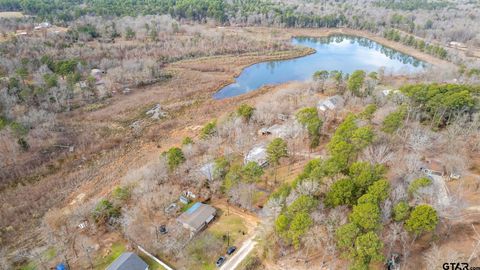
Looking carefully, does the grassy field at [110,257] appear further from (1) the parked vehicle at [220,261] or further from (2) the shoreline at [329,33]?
(2) the shoreline at [329,33]

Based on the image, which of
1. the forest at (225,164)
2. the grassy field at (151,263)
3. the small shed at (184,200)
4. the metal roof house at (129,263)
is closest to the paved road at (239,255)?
the forest at (225,164)

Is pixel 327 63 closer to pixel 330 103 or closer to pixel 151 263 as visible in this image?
pixel 330 103

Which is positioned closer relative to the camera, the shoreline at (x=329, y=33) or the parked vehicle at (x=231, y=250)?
the parked vehicle at (x=231, y=250)

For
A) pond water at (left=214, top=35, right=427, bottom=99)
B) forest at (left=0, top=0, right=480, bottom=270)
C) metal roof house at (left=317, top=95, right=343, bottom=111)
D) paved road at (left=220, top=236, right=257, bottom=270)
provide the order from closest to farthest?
forest at (left=0, top=0, right=480, bottom=270) → paved road at (left=220, top=236, right=257, bottom=270) → metal roof house at (left=317, top=95, right=343, bottom=111) → pond water at (left=214, top=35, right=427, bottom=99)

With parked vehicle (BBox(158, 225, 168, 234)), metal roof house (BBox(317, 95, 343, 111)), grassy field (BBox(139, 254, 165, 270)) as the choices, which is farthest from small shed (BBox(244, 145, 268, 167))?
metal roof house (BBox(317, 95, 343, 111))

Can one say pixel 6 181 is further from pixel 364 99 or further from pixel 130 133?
pixel 364 99

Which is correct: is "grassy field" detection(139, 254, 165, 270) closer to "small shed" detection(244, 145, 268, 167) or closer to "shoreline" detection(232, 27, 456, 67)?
"small shed" detection(244, 145, 268, 167)

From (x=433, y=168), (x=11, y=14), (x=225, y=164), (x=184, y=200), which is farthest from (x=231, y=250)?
(x=11, y=14)
